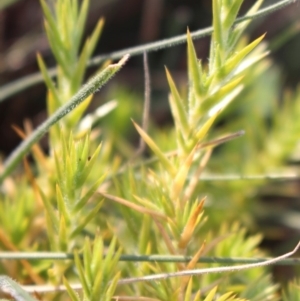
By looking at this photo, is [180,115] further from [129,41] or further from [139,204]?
[129,41]

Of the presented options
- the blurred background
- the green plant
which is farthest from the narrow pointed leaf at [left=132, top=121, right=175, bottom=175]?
the blurred background

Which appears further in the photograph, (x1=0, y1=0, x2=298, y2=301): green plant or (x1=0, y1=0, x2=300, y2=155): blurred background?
(x1=0, y1=0, x2=300, y2=155): blurred background

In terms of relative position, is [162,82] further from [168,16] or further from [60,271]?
[60,271]

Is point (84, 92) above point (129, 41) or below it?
below

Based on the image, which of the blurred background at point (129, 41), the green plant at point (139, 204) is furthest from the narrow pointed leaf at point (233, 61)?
the blurred background at point (129, 41)

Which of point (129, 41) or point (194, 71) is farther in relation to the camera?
point (129, 41)

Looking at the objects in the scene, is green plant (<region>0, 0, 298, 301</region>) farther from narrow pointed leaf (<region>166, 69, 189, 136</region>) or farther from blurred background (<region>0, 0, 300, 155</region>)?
blurred background (<region>0, 0, 300, 155</region>)

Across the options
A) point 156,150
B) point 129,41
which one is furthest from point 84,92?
point 129,41

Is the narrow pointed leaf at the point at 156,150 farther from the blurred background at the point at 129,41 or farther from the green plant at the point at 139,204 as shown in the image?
the blurred background at the point at 129,41

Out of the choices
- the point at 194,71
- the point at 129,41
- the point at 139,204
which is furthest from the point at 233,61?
the point at 129,41

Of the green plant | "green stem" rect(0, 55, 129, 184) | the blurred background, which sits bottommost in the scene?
the green plant

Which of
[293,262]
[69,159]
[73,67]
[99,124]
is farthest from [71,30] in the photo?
[99,124]
